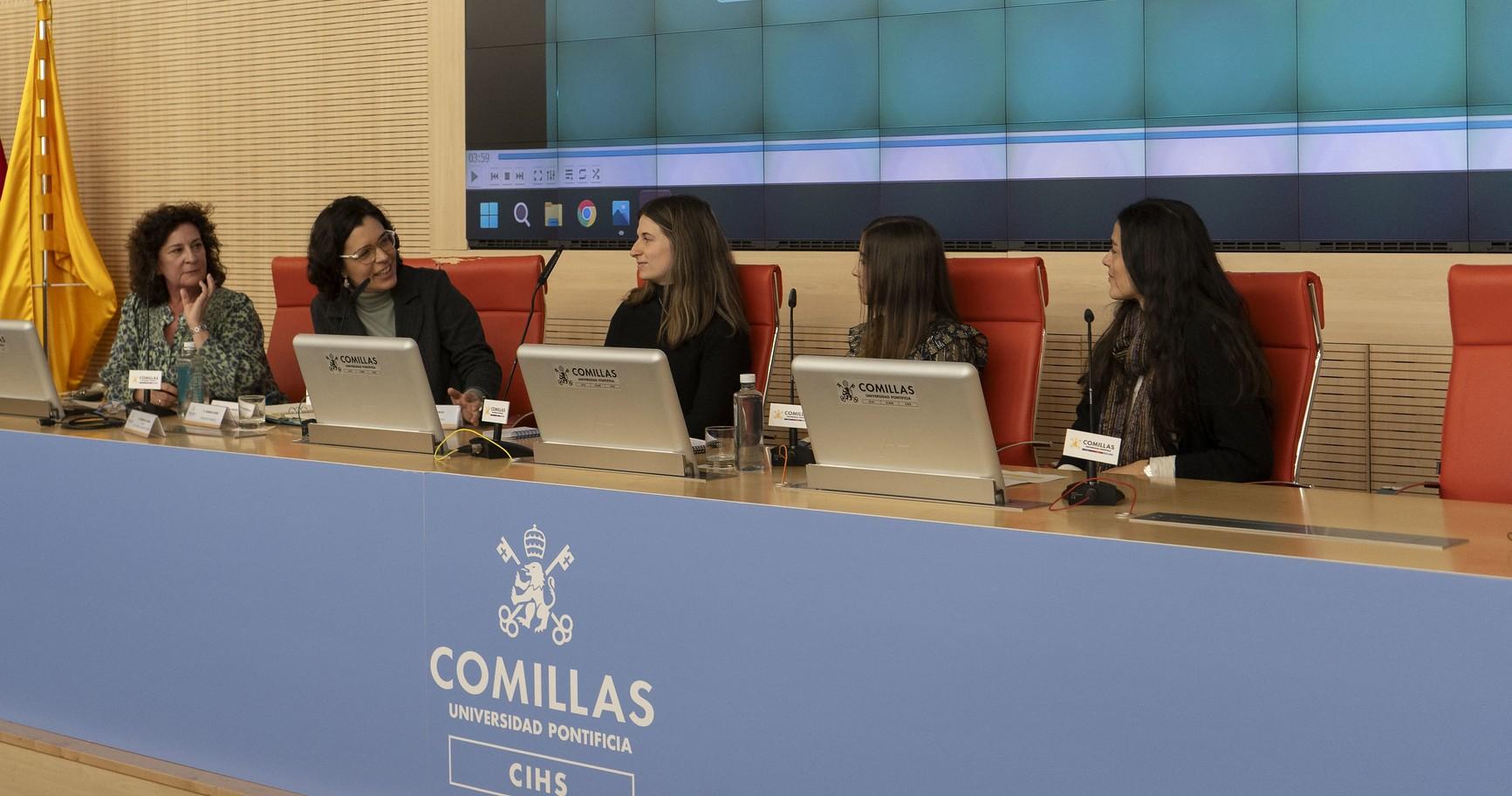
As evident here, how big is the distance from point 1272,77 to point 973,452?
2.32m

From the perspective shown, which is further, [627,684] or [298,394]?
[298,394]

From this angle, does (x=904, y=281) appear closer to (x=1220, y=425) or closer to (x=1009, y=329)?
(x=1009, y=329)

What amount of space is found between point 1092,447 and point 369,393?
50.1 inches

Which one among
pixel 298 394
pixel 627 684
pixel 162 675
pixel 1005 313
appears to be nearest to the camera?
pixel 627 684

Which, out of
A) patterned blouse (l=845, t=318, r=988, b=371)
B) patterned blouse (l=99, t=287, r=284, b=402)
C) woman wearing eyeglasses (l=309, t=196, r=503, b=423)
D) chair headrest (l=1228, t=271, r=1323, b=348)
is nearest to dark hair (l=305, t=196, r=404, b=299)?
woman wearing eyeglasses (l=309, t=196, r=503, b=423)

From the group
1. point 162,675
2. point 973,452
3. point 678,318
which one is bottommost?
point 162,675

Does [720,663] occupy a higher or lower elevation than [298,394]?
lower

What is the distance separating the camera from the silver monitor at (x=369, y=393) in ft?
7.97

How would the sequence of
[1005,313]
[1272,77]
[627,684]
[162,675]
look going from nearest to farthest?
[627,684]
[162,675]
[1005,313]
[1272,77]

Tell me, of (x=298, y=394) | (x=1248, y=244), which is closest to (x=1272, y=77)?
(x=1248, y=244)

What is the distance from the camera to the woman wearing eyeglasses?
3.60 meters

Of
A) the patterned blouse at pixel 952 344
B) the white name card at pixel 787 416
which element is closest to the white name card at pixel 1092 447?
the white name card at pixel 787 416

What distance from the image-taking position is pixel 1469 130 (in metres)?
3.57

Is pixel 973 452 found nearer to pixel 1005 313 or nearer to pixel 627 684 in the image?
pixel 627 684
